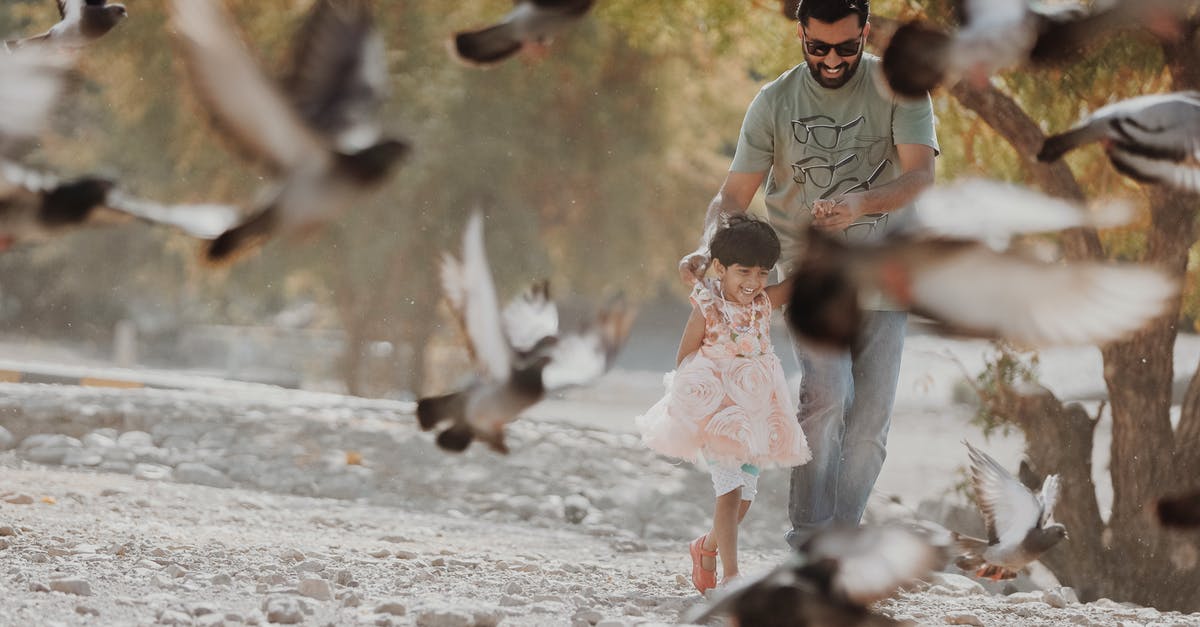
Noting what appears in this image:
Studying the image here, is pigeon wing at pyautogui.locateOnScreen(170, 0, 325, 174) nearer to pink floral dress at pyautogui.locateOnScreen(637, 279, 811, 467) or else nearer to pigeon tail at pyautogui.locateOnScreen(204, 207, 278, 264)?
pigeon tail at pyautogui.locateOnScreen(204, 207, 278, 264)

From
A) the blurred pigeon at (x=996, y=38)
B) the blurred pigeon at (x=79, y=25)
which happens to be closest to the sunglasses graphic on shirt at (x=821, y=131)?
the blurred pigeon at (x=996, y=38)

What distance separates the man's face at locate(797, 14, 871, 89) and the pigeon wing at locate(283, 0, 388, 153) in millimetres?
1341

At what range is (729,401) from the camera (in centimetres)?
422

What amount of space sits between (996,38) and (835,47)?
39.1 inches

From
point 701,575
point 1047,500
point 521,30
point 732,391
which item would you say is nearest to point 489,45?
point 521,30

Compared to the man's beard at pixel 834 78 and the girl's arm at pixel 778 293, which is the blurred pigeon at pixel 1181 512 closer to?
the girl's arm at pixel 778 293

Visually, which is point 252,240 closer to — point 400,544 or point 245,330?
point 400,544

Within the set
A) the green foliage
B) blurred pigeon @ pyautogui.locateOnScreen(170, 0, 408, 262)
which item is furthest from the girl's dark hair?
the green foliage

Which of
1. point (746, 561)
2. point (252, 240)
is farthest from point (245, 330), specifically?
point (252, 240)

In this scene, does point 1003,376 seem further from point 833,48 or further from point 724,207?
point 833,48

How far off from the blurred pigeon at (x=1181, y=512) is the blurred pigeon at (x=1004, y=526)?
1.91 m

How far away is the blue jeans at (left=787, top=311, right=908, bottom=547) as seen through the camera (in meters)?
4.29

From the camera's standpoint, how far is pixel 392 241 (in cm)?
1550

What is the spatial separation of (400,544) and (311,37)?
10.4 ft
